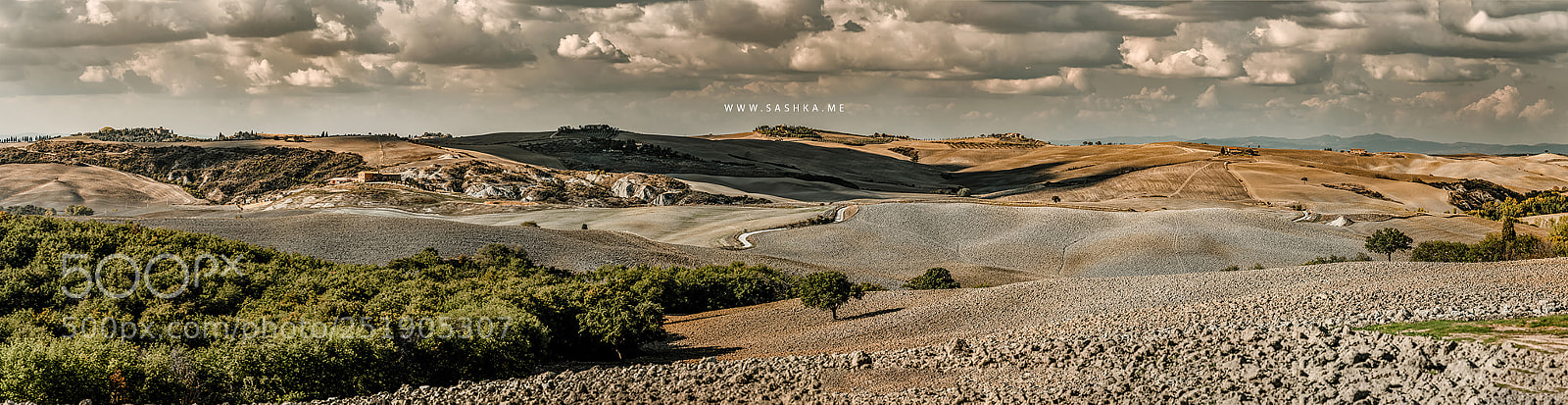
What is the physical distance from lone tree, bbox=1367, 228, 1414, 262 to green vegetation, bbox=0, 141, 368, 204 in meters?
104

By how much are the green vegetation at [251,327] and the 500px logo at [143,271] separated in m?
0.11

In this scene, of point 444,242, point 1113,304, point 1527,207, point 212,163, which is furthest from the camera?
point 212,163

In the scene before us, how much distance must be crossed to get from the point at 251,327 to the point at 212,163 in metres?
124

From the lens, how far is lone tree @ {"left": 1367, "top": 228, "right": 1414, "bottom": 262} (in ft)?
168

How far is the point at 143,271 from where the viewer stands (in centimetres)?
2555

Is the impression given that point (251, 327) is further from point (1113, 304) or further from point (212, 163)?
point (212, 163)

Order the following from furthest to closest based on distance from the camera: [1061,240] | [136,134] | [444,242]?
1. [136,134]
2. [1061,240]
3. [444,242]

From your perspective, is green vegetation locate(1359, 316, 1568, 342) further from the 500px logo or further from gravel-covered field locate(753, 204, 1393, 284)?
gravel-covered field locate(753, 204, 1393, 284)

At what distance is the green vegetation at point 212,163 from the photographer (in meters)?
113

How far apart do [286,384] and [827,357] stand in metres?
9.91

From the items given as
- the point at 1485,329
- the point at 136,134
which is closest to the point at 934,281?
the point at 1485,329

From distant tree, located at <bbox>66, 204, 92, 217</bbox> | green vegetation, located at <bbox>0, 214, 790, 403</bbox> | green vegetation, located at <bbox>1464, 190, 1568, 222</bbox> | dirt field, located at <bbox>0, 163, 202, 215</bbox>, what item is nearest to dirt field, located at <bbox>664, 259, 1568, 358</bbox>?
green vegetation, located at <bbox>0, 214, 790, 403</bbox>

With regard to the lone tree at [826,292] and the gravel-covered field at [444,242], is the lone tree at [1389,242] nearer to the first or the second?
the gravel-covered field at [444,242]

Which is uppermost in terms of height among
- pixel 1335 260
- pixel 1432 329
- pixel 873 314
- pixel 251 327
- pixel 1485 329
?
pixel 1485 329
